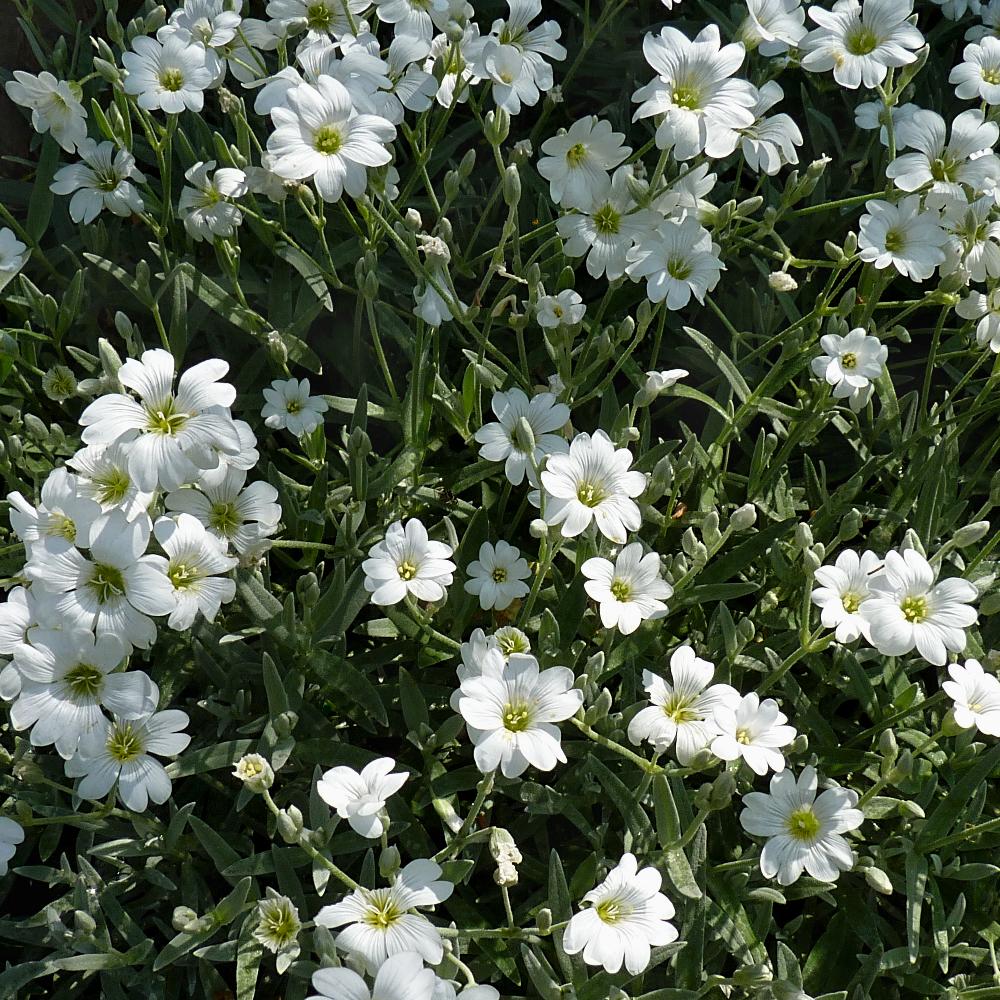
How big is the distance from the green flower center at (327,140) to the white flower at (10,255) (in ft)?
3.23

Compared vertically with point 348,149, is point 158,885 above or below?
below

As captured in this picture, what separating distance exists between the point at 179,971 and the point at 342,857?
40cm

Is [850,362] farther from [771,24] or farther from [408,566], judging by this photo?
[408,566]

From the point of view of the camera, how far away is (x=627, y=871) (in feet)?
6.26

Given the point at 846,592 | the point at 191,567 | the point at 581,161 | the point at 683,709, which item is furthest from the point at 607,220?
the point at 191,567

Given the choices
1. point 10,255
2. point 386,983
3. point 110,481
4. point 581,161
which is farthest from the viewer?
point 10,255

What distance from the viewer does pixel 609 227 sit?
2.52 meters

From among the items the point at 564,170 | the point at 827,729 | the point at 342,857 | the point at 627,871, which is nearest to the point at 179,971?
the point at 342,857

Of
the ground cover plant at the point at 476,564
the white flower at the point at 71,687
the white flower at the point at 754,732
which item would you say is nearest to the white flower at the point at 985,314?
the ground cover plant at the point at 476,564

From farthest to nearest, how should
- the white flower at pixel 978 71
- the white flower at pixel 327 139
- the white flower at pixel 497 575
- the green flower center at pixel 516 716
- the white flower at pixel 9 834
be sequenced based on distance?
1. the white flower at pixel 978 71
2. the white flower at pixel 497 575
3. the white flower at pixel 327 139
4. the white flower at pixel 9 834
5. the green flower center at pixel 516 716

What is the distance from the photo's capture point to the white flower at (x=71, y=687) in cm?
190

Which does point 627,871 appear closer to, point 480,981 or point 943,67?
point 480,981

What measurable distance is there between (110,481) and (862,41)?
78.5 inches

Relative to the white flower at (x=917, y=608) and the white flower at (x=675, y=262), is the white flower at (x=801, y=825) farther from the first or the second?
the white flower at (x=675, y=262)
